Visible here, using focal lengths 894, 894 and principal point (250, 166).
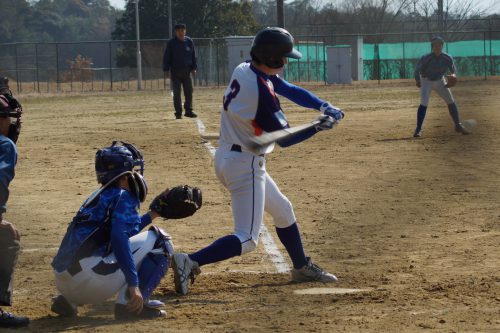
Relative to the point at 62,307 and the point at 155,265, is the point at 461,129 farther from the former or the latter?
the point at 62,307

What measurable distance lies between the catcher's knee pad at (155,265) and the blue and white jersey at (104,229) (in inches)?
8.7

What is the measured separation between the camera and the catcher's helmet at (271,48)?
5.57 meters

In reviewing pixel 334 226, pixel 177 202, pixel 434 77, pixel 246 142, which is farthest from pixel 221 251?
pixel 434 77

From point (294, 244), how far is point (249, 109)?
1063 millimetres

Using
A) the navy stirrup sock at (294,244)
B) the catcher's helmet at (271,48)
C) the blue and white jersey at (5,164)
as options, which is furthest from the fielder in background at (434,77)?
the blue and white jersey at (5,164)

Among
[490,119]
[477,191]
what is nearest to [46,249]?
[477,191]

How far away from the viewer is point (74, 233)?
5035mm

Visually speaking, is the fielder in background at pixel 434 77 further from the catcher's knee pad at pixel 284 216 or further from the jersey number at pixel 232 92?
the jersey number at pixel 232 92

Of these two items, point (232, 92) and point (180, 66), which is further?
point (180, 66)

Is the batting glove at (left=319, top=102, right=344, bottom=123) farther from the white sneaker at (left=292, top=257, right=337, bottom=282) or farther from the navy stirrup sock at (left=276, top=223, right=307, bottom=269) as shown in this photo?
the white sneaker at (left=292, top=257, right=337, bottom=282)

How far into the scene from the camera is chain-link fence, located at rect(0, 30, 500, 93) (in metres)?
40.2

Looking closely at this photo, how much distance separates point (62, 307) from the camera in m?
5.15

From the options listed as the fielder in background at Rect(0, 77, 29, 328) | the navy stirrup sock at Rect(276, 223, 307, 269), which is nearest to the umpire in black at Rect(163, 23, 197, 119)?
the navy stirrup sock at Rect(276, 223, 307, 269)

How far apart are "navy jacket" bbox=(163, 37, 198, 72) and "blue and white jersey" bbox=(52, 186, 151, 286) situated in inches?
572
